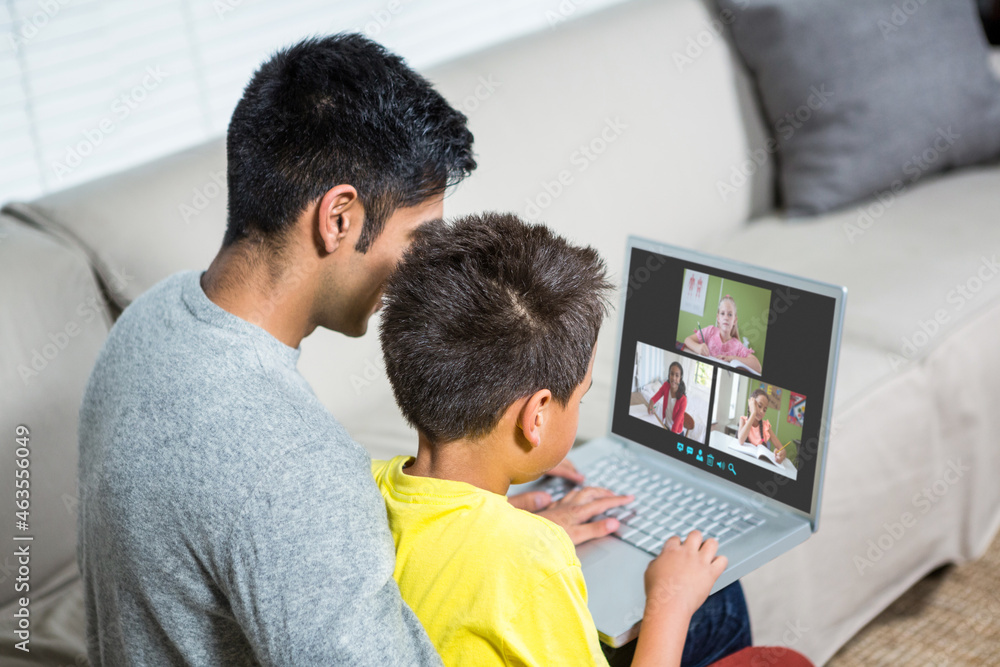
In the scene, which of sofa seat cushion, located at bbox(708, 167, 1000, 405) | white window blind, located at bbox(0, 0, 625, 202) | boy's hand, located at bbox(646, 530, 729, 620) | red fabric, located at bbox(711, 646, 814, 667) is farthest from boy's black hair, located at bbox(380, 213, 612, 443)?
white window blind, located at bbox(0, 0, 625, 202)

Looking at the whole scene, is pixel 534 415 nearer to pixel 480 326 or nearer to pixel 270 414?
pixel 480 326

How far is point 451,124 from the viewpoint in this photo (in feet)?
3.09

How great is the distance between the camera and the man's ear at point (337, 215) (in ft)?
2.80

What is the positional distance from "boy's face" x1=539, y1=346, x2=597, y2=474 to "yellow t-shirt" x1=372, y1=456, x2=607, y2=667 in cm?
8

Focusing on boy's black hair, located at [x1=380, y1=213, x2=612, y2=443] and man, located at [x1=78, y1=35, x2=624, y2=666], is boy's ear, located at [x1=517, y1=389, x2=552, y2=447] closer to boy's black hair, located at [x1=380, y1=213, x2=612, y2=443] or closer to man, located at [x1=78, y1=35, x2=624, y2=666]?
boy's black hair, located at [x1=380, y1=213, x2=612, y2=443]

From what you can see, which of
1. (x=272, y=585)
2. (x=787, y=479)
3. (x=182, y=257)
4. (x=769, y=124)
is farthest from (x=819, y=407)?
(x=769, y=124)

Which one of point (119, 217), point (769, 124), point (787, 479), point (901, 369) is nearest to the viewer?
point (787, 479)

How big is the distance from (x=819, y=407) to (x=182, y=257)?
0.91 metres

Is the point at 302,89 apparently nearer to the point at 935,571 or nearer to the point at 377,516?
the point at 377,516

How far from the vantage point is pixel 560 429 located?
877 mm

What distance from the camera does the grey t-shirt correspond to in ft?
2.22

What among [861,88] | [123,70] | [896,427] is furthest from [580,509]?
[861,88]

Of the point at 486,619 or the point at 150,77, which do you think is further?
the point at 150,77

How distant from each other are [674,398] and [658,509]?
0.13m
